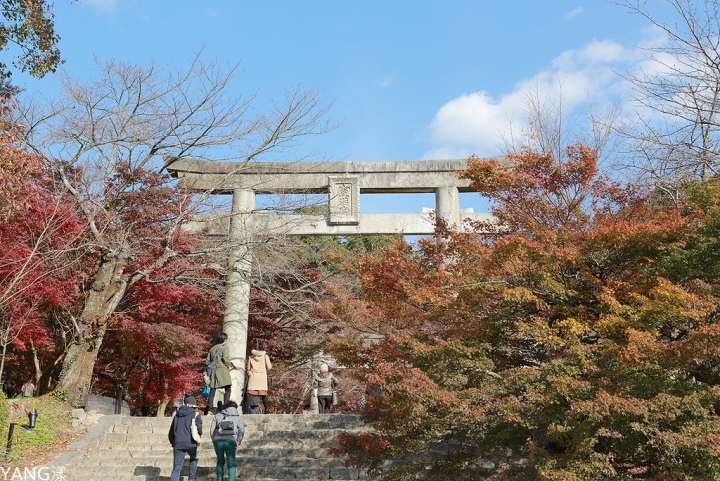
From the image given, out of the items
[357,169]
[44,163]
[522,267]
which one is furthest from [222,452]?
[357,169]

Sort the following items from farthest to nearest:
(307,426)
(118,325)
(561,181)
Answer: (118,325)
(307,426)
(561,181)

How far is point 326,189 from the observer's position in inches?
642

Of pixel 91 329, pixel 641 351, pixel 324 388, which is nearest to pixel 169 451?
pixel 324 388

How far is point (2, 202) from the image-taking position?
395 inches

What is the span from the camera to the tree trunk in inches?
484

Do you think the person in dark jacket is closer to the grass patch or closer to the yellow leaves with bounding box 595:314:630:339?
the grass patch

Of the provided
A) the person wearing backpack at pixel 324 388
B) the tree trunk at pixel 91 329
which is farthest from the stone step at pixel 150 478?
the person wearing backpack at pixel 324 388

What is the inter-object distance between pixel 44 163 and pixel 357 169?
6940 mm

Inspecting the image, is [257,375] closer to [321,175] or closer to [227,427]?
[227,427]

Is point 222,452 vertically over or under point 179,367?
under

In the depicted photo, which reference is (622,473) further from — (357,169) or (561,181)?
(357,169)

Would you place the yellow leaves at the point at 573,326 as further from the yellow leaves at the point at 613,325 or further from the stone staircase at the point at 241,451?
the stone staircase at the point at 241,451

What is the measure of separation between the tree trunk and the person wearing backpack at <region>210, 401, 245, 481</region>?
5.18m

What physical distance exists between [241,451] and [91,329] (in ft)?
14.4
